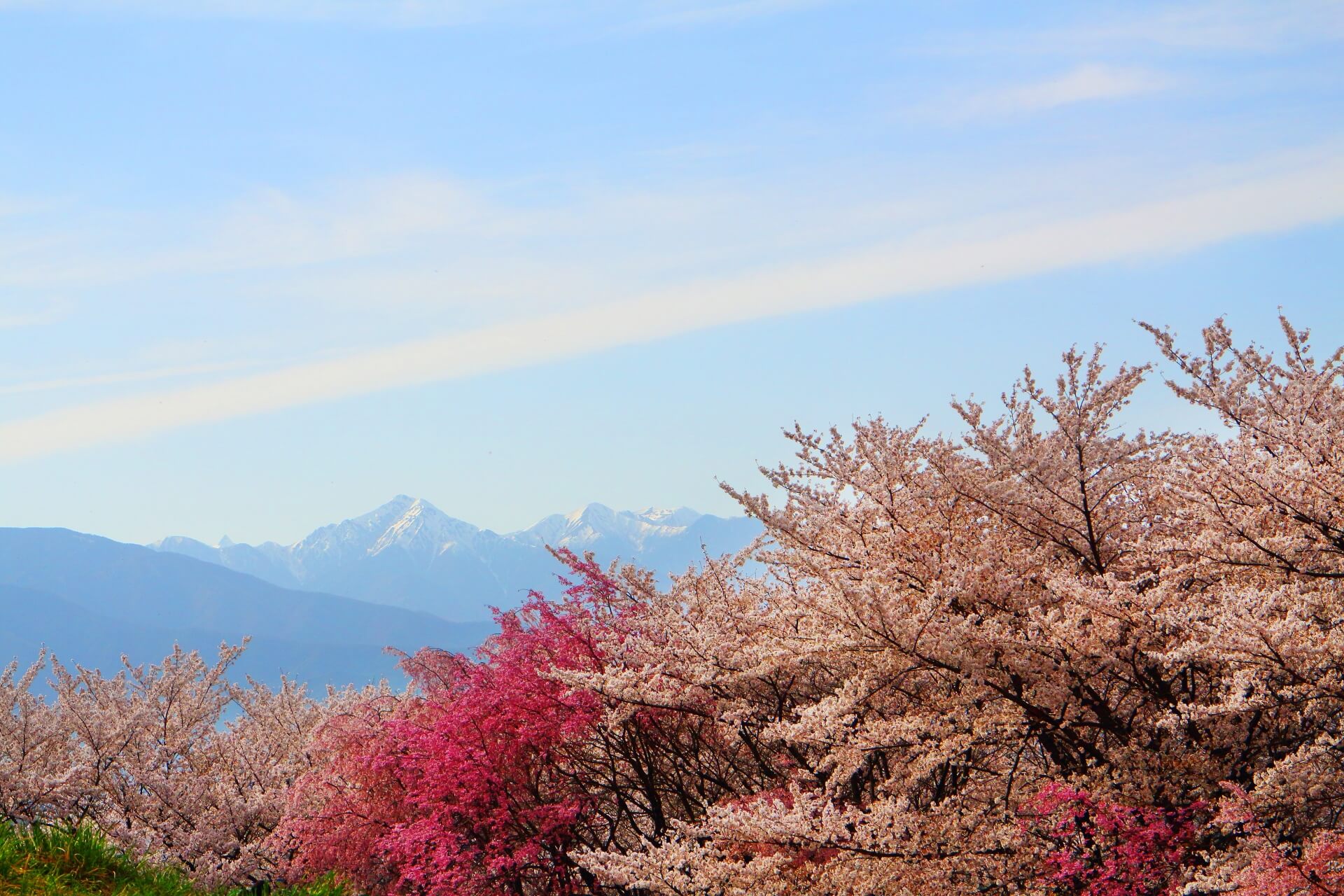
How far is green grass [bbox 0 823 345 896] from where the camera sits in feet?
29.7

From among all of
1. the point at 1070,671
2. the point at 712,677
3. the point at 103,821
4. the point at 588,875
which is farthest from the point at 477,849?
the point at 1070,671

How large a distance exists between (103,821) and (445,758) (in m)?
6.32

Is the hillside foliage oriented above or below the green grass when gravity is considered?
above

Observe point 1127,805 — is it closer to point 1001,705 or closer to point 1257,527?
point 1001,705

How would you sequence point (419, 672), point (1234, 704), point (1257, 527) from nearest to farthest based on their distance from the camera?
1. point (1234, 704)
2. point (1257, 527)
3. point (419, 672)

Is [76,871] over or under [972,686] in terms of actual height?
under

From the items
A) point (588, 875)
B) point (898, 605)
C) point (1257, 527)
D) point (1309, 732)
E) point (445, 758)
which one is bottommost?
point (588, 875)

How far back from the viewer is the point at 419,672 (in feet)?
56.3

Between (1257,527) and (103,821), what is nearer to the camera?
(1257,527)

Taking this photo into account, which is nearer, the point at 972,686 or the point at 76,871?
the point at 972,686

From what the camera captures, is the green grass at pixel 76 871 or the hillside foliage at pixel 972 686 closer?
the hillside foliage at pixel 972 686

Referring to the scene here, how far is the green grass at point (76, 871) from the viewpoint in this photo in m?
9.05

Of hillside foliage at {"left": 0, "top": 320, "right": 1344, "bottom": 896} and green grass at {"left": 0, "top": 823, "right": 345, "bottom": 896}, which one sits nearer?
hillside foliage at {"left": 0, "top": 320, "right": 1344, "bottom": 896}

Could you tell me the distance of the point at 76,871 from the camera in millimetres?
9773
